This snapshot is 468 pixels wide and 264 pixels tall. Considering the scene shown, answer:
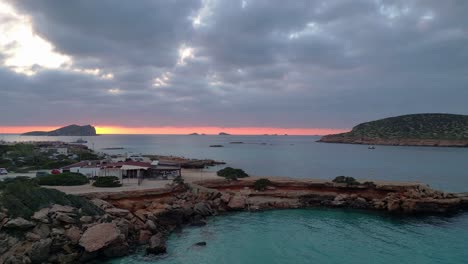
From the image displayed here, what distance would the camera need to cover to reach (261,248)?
24.4 metres

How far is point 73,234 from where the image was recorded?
21.8 m

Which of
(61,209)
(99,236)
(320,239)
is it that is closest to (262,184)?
(320,239)

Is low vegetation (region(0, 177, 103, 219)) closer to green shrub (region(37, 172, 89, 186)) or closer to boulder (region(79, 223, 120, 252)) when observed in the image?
boulder (region(79, 223, 120, 252))

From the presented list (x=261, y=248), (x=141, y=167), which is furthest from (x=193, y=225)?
(x=141, y=167)

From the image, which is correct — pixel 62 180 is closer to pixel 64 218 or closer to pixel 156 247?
pixel 64 218

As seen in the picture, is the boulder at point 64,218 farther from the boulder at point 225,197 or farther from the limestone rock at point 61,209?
the boulder at point 225,197

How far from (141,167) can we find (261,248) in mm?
23243

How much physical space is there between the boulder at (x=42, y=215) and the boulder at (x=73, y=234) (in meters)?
1.86

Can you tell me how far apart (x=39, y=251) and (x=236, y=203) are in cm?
1990

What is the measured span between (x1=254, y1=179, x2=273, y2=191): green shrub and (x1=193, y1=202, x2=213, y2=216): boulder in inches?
347

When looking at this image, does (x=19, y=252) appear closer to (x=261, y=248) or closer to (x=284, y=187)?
(x=261, y=248)

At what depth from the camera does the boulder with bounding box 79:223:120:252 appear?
21219 millimetres

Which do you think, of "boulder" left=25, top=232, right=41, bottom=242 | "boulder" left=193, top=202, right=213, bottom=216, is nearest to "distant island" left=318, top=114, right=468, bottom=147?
"boulder" left=193, top=202, right=213, bottom=216

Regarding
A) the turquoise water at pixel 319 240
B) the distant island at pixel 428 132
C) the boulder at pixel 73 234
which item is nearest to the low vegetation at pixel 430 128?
the distant island at pixel 428 132
